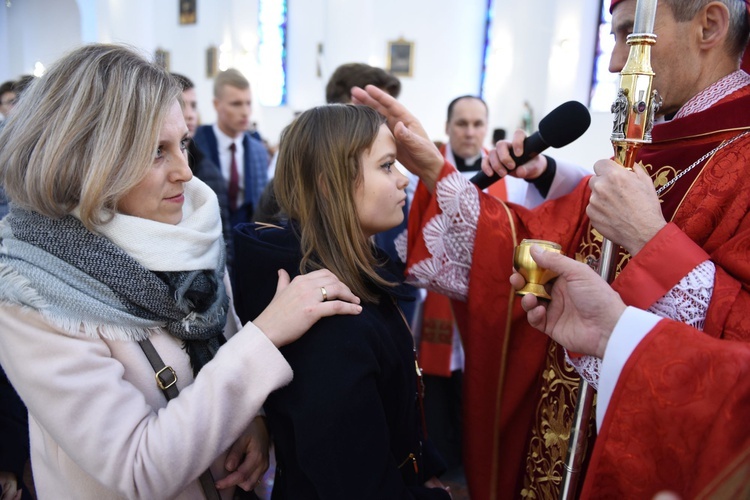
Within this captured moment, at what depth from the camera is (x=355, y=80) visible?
3.26m

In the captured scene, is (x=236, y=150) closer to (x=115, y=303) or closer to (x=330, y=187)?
(x=330, y=187)

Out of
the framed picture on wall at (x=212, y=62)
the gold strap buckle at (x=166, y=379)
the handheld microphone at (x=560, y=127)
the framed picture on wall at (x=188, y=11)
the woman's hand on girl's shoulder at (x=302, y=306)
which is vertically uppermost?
the framed picture on wall at (x=188, y=11)

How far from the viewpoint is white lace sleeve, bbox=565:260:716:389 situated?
1260mm

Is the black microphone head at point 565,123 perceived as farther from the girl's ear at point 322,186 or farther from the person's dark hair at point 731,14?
the girl's ear at point 322,186

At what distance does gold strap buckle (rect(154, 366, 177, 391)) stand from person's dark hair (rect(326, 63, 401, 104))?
89.6 inches

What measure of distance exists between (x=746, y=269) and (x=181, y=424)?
1.24 meters

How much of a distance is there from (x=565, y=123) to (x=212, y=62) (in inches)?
640

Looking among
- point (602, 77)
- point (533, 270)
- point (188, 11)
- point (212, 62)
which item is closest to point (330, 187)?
point (533, 270)

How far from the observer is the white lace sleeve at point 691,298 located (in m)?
1.26

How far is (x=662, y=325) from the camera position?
1150 mm

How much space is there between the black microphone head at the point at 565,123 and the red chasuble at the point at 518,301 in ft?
0.65

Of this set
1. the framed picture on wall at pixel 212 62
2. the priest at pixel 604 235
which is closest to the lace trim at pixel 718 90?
the priest at pixel 604 235

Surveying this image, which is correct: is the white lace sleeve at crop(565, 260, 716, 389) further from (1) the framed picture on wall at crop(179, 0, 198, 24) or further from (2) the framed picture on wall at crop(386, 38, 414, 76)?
(1) the framed picture on wall at crop(179, 0, 198, 24)

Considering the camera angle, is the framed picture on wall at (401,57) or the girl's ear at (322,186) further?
the framed picture on wall at (401,57)
